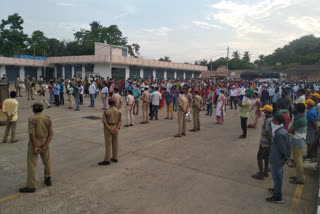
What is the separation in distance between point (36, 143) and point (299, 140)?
578 cm

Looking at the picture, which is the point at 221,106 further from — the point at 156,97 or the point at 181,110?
the point at 156,97

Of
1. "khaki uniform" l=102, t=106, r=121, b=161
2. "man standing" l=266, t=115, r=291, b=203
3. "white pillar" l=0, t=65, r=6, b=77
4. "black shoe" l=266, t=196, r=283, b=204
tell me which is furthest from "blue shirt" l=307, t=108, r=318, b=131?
"white pillar" l=0, t=65, r=6, b=77

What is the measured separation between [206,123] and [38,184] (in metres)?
8.72

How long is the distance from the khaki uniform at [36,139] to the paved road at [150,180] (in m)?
0.35

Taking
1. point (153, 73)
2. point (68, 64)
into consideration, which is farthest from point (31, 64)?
point (153, 73)

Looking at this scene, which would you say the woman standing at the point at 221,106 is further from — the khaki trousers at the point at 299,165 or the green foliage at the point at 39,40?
the green foliage at the point at 39,40

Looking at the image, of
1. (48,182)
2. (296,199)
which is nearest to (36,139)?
(48,182)

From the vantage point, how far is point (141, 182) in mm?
5109

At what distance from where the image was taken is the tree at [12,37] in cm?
4509

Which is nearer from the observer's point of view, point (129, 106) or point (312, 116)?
point (312, 116)

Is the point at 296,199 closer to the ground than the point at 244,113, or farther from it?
closer to the ground

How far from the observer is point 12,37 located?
45.5 m

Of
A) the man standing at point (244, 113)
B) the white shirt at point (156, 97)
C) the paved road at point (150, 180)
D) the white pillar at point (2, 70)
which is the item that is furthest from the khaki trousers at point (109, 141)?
the white pillar at point (2, 70)

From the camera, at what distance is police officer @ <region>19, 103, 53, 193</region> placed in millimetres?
4527
